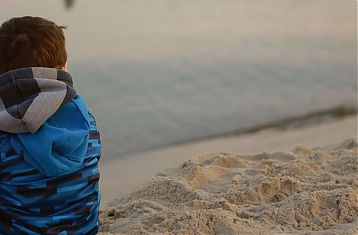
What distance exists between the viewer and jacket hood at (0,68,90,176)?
283 cm

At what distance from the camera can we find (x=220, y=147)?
7.08 metres

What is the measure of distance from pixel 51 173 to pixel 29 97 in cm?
35

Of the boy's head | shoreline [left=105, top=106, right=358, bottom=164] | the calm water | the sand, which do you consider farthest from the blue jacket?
shoreline [left=105, top=106, right=358, bottom=164]

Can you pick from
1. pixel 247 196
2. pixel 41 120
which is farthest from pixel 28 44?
pixel 247 196

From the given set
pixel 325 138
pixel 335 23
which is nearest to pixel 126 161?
pixel 325 138

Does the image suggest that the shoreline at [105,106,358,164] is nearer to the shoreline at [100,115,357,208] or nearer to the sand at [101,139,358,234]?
the shoreline at [100,115,357,208]

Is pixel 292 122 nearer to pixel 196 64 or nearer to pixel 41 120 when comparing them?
pixel 196 64

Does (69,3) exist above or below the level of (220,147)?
above

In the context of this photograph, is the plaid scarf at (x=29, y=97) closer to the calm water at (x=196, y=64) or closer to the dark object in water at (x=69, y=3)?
the calm water at (x=196, y=64)

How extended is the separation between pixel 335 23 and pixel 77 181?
34.2ft

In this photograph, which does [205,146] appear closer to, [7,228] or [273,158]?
[273,158]

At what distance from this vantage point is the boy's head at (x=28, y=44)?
2881mm

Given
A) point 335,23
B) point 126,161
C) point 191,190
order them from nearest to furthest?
point 191,190, point 126,161, point 335,23

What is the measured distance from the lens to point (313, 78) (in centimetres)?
955
